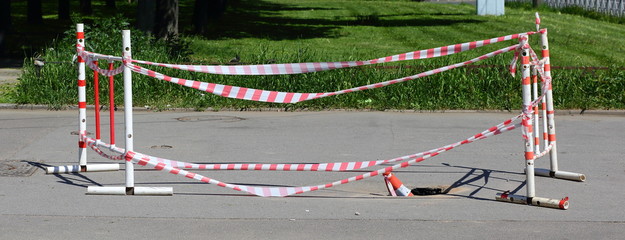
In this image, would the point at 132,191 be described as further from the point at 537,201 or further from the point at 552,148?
the point at 552,148

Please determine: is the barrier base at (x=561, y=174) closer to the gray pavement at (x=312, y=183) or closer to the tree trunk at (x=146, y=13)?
the gray pavement at (x=312, y=183)

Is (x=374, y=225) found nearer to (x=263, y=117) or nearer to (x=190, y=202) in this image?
(x=190, y=202)

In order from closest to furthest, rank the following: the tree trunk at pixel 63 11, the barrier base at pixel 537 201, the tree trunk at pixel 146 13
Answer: the barrier base at pixel 537 201 < the tree trunk at pixel 146 13 < the tree trunk at pixel 63 11

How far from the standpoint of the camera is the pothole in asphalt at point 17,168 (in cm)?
1070

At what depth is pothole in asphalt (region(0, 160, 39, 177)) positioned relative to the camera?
35.1 feet

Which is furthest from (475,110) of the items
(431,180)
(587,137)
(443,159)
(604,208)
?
(604,208)

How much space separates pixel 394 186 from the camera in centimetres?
976

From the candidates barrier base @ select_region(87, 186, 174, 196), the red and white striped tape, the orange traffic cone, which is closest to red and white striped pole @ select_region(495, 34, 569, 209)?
the red and white striped tape

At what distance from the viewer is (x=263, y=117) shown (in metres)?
15.9

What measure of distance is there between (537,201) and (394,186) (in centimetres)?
138

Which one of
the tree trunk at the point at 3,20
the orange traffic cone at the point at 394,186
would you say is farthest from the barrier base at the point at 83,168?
the tree trunk at the point at 3,20

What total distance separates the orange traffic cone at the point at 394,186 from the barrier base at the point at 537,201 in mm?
892

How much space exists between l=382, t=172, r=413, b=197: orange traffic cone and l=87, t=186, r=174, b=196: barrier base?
2.05 meters

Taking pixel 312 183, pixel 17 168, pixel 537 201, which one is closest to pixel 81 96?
pixel 17 168
